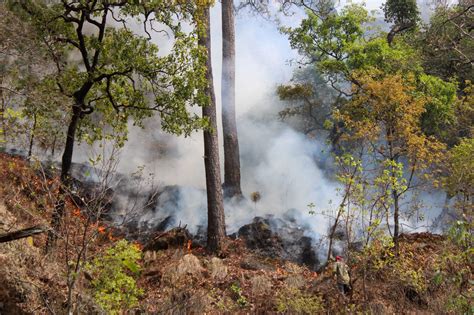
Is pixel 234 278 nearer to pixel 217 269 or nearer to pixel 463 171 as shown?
pixel 217 269

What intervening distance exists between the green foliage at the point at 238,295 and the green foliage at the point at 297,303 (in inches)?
28.3

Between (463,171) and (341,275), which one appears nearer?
(341,275)

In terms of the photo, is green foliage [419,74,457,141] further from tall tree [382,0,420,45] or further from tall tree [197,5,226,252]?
tall tree [197,5,226,252]

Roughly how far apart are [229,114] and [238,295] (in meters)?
6.90

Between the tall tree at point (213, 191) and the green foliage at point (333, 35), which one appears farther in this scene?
the green foliage at point (333, 35)

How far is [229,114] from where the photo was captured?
14188 mm

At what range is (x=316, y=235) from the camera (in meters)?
13.0

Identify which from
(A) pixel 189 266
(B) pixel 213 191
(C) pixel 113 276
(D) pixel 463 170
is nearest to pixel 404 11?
(D) pixel 463 170

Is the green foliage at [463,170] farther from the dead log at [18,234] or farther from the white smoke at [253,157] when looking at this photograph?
the dead log at [18,234]

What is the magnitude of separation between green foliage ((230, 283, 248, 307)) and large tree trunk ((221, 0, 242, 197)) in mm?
5144

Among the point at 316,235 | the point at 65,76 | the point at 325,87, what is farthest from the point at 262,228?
the point at 325,87

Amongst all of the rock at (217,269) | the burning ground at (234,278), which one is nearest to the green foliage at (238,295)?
the burning ground at (234,278)

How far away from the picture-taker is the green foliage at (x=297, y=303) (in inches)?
315

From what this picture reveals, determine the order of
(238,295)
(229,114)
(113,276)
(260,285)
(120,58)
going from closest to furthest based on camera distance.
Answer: (113,276) → (120,58) → (238,295) → (260,285) → (229,114)
